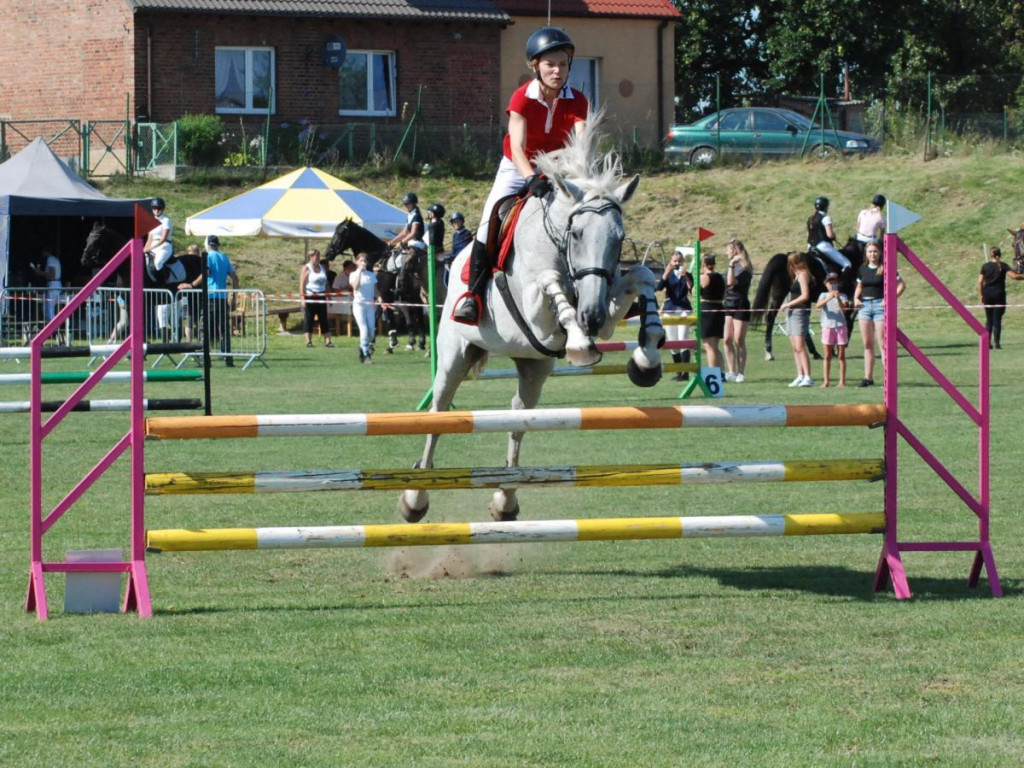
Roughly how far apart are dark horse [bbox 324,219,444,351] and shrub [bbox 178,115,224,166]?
391 inches

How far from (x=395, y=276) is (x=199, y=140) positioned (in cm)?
1247

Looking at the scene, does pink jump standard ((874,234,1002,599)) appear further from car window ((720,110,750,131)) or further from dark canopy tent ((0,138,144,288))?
car window ((720,110,750,131))

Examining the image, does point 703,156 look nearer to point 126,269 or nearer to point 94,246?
point 126,269

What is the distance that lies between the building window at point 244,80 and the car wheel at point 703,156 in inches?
447

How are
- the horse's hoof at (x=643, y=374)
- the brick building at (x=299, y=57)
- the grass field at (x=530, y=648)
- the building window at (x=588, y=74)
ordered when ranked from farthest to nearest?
the building window at (x=588, y=74), the brick building at (x=299, y=57), the horse's hoof at (x=643, y=374), the grass field at (x=530, y=648)

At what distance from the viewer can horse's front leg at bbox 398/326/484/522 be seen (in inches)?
375

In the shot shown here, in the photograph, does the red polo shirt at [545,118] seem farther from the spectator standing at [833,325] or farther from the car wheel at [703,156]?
the car wheel at [703,156]

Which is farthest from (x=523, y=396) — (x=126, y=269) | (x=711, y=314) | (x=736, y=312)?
(x=126, y=269)

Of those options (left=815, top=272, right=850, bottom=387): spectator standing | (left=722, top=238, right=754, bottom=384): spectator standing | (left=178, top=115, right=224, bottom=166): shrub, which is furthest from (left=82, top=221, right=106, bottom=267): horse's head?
(left=815, top=272, right=850, bottom=387): spectator standing

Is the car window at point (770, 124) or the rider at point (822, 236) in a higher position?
the car window at point (770, 124)

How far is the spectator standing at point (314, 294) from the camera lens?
30188mm

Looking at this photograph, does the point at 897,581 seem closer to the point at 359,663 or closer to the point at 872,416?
the point at 872,416

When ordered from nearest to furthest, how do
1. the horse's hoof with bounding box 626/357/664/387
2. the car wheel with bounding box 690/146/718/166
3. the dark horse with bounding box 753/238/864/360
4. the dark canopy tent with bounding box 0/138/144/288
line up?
the horse's hoof with bounding box 626/357/664/387
the dark horse with bounding box 753/238/864/360
the dark canopy tent with bounding box 0/138/144/288
the car wheel with bounding box 690/146/718/166

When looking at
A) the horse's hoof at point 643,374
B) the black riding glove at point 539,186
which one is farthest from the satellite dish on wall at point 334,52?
the horse's hoof at point 643,374
